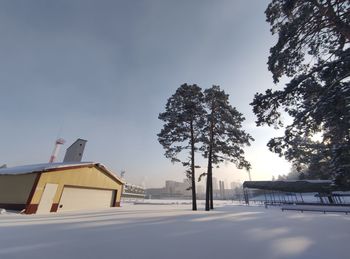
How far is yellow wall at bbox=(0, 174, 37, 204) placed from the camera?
551 inches

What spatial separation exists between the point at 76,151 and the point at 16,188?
8.86 metres

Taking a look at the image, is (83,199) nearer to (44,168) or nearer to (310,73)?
(44,168)

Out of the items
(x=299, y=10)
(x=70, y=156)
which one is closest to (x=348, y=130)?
(x=299, y=10)

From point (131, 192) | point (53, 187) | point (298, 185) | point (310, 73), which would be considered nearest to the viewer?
point (310, 73)

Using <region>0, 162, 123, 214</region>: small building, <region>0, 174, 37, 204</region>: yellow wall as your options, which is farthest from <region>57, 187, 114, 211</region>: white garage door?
<region>0, 174, 37, 204</region>: yellow wall

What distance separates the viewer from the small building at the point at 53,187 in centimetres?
1380

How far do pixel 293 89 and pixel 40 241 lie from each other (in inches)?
421

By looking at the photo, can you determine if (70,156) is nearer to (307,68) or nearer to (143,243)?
(143,243)

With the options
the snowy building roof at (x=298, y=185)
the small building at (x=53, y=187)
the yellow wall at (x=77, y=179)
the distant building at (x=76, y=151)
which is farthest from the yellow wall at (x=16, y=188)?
the snowy building roof at (x=298, y=185)

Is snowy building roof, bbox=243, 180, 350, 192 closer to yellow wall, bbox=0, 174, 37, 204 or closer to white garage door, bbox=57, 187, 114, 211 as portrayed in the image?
white garage door, bbox=57, 187, 114, 211

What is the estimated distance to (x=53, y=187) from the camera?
14.6 meters

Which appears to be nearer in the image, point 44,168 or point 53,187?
point 44,168

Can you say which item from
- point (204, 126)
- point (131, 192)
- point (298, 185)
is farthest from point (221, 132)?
point (131, 192)

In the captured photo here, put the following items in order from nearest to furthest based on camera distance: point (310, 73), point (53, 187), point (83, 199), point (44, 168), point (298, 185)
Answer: point (310, 73), point (44, 168), point (53, 187), point (83, 199), point (298, 185)
